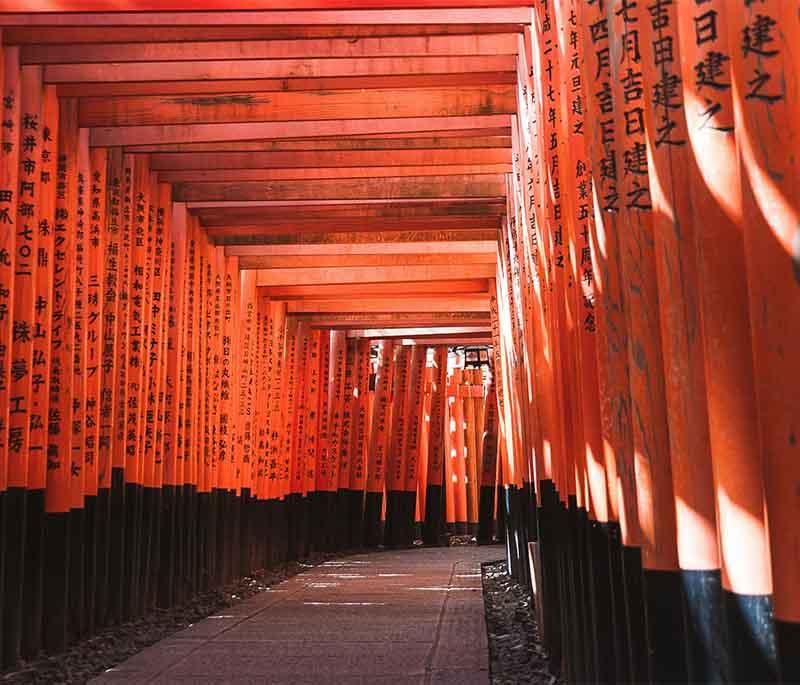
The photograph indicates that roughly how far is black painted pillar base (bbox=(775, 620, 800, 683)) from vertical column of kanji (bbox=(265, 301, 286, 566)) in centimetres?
1277

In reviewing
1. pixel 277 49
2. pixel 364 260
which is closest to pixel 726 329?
pixel 277 49

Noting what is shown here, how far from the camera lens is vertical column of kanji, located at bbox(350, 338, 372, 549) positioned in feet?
59.7

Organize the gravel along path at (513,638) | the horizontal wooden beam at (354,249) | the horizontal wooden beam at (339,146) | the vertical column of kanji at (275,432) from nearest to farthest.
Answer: the gravel along path at (513,638), the horizontal wooden beam at (339,146), the horizontal wooden beam at (354,249), the vertical column of kanji at (275,432)

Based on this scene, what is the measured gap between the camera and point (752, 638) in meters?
2.43

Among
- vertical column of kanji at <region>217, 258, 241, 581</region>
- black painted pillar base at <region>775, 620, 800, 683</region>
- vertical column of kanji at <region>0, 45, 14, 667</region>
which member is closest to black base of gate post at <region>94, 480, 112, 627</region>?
vertical column of kanji at <region>0, 45, 14, 667</region>

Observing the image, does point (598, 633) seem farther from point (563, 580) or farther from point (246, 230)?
point (246, 230)

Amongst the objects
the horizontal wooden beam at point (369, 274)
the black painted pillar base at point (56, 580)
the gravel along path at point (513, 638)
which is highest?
the horizontal wooden beam at point (369, 274)

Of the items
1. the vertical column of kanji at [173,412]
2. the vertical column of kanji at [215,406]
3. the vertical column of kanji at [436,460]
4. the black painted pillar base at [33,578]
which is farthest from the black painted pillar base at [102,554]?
the vertical column of kanji at [436,460]

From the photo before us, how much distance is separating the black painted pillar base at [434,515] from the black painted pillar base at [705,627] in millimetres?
16490

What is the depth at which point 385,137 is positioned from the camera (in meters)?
9.29

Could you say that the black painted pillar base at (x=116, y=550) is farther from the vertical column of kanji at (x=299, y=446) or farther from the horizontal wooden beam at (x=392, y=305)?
the vertical column of kanji at (x=299, y=446)

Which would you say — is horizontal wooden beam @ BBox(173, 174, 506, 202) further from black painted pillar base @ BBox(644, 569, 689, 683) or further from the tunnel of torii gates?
black painted pillar base @ BBox(644, 569, 689, 683)

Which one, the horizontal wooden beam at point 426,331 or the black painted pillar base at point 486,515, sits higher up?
the horizontal wooden beam at point 426,331

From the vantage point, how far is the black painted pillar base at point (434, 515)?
19172 mm
